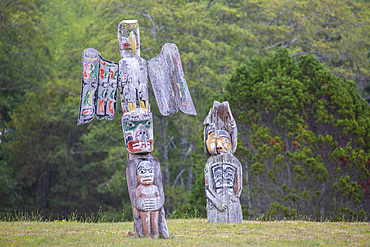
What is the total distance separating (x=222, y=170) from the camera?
10.8m

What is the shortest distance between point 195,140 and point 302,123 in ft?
22.5

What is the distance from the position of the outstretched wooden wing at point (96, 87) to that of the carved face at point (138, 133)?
0.56m

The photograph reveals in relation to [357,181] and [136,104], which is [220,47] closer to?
[357,181]

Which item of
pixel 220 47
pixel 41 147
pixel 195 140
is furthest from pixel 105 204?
pixel 220 47

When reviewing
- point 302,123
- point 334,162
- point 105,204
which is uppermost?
point 302,123

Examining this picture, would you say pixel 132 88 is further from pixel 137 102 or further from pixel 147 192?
pixel 147 192

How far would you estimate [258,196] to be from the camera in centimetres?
1445

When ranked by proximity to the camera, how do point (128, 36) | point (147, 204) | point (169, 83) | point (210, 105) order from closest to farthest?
point (147, 204) → point (169, 83) → point (128, 36) → point (210, 105)

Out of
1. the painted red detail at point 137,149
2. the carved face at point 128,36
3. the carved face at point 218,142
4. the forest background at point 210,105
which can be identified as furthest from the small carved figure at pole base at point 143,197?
the forest background at point 210,105

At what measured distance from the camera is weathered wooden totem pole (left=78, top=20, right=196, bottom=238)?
781 cm

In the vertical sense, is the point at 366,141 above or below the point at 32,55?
below

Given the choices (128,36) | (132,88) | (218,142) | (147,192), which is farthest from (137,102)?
(218,142)

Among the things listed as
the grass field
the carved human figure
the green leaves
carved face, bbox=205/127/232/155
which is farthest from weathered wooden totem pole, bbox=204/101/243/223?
the carved human figure

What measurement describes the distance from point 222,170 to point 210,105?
405 cm
